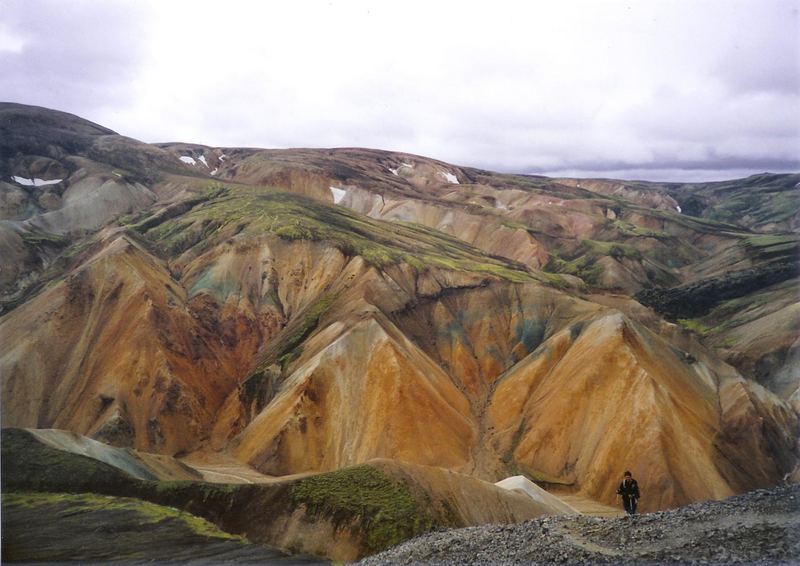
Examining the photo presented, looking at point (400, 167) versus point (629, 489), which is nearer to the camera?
point (629, 489)

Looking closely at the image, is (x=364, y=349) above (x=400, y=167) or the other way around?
the other way around

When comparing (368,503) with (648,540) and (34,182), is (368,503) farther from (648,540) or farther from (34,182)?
(34,182)

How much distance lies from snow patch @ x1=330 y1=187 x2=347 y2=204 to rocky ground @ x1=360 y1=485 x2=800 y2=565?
296 feet

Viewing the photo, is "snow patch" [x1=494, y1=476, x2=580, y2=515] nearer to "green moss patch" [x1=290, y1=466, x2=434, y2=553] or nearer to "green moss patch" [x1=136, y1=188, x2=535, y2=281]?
"green moss patch" [x1=290, y1=466, x2=434, y2=553]

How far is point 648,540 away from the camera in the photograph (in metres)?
12.5

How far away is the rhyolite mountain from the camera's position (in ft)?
113

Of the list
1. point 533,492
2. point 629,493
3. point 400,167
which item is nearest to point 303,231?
point 533,492

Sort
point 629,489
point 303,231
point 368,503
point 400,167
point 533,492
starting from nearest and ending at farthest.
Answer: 1. point 629,489
2. point 368,503
3. point 533,492
4. point 303,231
5. point 400,167

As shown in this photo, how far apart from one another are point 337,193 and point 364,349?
6836cm

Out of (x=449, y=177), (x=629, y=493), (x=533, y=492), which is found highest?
(x=449, y=177)

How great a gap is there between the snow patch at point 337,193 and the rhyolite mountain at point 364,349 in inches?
1290

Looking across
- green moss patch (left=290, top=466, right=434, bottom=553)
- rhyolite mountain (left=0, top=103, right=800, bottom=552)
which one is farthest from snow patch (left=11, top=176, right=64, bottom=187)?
green moss patch (left=290, top=466, right=434, bottom=553)

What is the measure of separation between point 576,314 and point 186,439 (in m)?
26.4

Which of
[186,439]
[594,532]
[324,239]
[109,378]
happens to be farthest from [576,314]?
[594,532]
